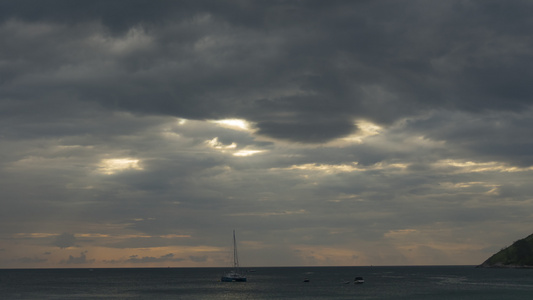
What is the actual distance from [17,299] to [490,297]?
457 ft

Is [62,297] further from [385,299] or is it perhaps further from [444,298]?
[444,298]

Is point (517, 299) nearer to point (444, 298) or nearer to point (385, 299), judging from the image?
point (444, 298)

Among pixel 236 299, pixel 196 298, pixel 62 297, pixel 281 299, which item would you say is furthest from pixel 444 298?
pixel 62 297

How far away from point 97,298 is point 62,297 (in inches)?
497

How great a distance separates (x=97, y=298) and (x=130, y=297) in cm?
1028

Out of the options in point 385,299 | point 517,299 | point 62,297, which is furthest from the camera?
point 62,297

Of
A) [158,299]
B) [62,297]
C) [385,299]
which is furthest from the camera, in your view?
[62,297]

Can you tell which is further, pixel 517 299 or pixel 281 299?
pixel 281 299

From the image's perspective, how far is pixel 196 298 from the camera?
161m

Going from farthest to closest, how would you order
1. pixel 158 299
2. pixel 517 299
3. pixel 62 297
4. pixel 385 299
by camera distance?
pixel 62 297, pixel 158 299, pixel 385 299, pixel 517 299

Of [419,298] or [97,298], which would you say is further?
[97,298]

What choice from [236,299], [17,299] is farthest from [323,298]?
[17,299]

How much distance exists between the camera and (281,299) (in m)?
159

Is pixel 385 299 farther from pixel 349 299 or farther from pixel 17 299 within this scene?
pixel 17 299
